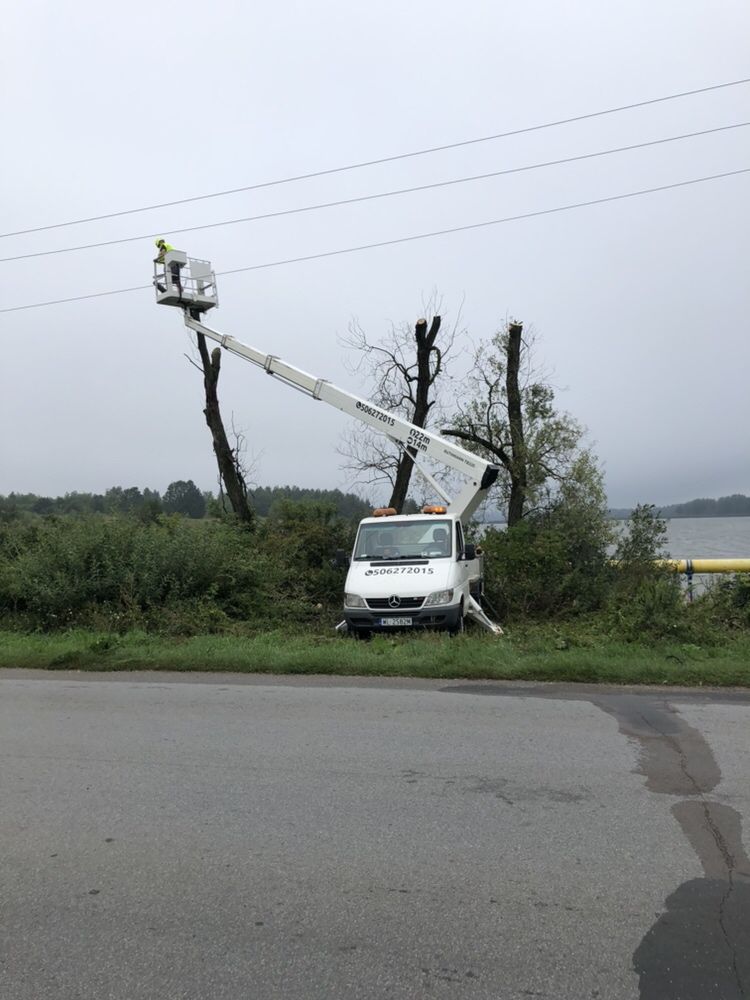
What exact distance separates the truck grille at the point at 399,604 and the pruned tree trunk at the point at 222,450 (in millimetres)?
9125

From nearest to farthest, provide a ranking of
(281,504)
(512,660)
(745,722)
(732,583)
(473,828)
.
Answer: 1. (473,828)
2. (745,722)
3. (512,660)
4. (732,583)
5. (281,504)

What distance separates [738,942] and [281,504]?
18280mm

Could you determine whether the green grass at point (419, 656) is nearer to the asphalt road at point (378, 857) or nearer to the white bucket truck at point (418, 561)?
the white bucket truck at point (418, 561)

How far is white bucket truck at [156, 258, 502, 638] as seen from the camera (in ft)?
41.0

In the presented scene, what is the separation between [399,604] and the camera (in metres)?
12.5

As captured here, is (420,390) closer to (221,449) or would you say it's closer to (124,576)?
(221,449)

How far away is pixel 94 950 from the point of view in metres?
3.45

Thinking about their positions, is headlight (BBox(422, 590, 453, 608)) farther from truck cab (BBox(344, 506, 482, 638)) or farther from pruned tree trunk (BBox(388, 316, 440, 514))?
pruned tree trunk (BBox(388, 316, 440, 514))

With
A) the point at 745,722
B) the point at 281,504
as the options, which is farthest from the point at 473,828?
the point at 281,504

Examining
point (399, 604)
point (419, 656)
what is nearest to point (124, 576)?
point (399, 604)

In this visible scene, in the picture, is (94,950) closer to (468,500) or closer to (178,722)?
(178,722)

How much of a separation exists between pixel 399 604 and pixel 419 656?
2.24m

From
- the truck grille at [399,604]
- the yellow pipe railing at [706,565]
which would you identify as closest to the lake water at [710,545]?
the yellow pipe railing at [706,565]

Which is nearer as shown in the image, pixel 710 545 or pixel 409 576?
pixel 409 576
